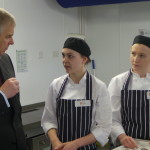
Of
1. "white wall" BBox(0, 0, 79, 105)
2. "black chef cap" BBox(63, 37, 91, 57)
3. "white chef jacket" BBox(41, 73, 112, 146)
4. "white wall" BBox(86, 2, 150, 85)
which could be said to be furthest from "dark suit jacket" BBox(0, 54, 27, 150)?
"white wall" BBox(86, 2, 150, 85)

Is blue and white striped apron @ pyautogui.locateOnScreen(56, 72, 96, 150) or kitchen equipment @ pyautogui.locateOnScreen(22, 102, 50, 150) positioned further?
kitchen equipment @ pyautogui.locateOnScreen(22, 102, 50, 150)

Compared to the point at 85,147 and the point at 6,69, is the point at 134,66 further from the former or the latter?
the point at 6,69

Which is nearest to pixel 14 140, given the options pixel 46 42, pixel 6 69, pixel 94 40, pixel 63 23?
pixel 6 69

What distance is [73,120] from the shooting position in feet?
4.95

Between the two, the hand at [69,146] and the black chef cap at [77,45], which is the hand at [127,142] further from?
the black chef cap at [77,45]

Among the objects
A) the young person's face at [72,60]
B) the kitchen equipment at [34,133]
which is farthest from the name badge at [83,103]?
the kitchen equipment at [34,133]

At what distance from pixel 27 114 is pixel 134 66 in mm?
1160

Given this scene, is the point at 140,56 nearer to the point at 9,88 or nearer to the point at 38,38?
the point at 9,88

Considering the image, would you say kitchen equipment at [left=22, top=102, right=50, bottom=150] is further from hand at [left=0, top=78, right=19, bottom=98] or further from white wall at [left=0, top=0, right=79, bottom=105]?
hand at [left=0, top=78, right=19, bottom=98]

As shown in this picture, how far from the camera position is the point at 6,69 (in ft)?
4.36

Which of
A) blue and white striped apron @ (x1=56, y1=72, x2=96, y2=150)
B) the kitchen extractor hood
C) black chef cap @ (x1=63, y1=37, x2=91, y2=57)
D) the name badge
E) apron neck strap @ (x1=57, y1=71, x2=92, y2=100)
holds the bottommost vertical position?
blue and white striped apron @ (x1=56, y1=72, x2=96, y2=150)

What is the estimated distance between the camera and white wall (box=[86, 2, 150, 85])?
125 inches

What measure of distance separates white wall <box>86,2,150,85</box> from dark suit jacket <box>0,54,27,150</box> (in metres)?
2.17

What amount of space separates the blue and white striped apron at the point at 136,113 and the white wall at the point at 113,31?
1719 mm
